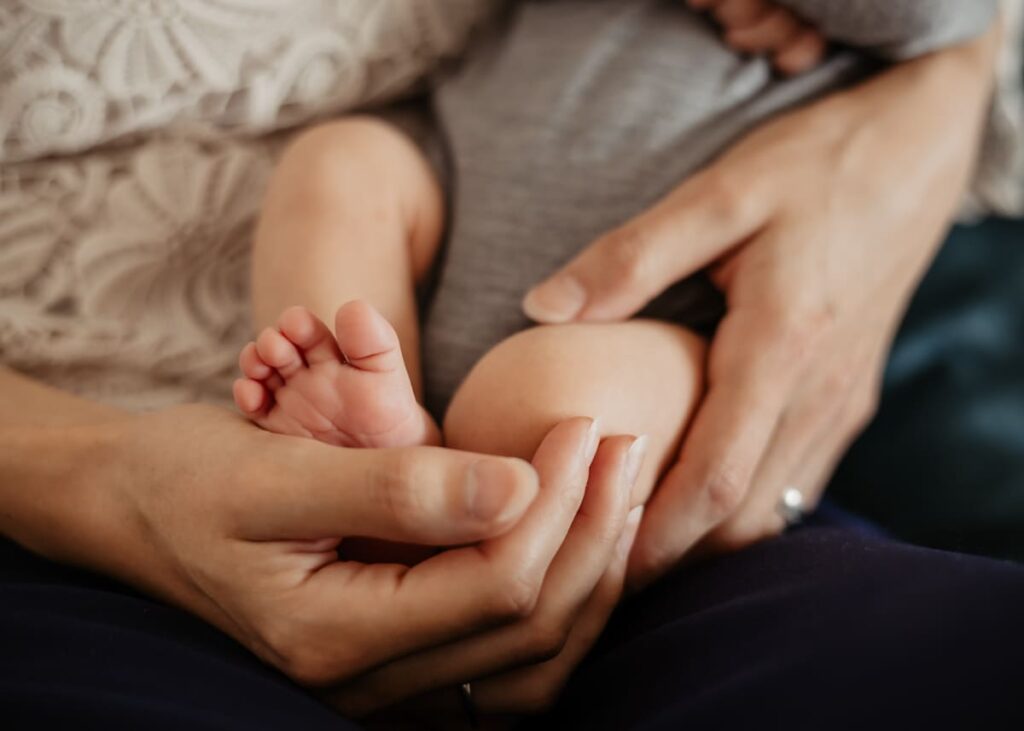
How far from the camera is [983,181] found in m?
0.89

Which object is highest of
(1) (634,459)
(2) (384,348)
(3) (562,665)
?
(2) (384,348)

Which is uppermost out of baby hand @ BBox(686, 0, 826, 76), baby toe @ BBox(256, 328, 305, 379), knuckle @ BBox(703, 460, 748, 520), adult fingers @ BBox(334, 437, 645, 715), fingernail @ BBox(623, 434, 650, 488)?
baby hand @ BBox(686, 0, 826, 76)

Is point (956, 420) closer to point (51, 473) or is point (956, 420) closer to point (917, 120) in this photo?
point (917, 120)

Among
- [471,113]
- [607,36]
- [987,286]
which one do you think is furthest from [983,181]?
[471,113]

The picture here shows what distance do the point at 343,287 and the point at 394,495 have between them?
23cm

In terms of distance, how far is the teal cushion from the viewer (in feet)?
2.49

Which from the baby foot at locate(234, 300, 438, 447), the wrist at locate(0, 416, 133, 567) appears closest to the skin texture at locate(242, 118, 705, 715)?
the baby foot at locate(234, 300, 438, 447)

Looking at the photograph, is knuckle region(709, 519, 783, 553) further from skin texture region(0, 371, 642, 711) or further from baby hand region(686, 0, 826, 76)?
baby hand region(686, 0, 826, 76)

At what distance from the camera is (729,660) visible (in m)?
0.43

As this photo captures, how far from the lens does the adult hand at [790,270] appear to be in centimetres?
58

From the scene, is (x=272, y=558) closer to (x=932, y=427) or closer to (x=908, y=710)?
(x=908, y=710)

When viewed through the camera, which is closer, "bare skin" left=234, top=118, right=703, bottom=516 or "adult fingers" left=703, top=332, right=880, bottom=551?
"bare skin" left=234, top=118, right=703, bottom=516

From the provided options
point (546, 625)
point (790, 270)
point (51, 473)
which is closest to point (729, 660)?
point (546, 625)

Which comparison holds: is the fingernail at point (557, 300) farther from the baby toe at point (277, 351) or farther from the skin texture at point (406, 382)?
the baby toe at point (277, 351)
